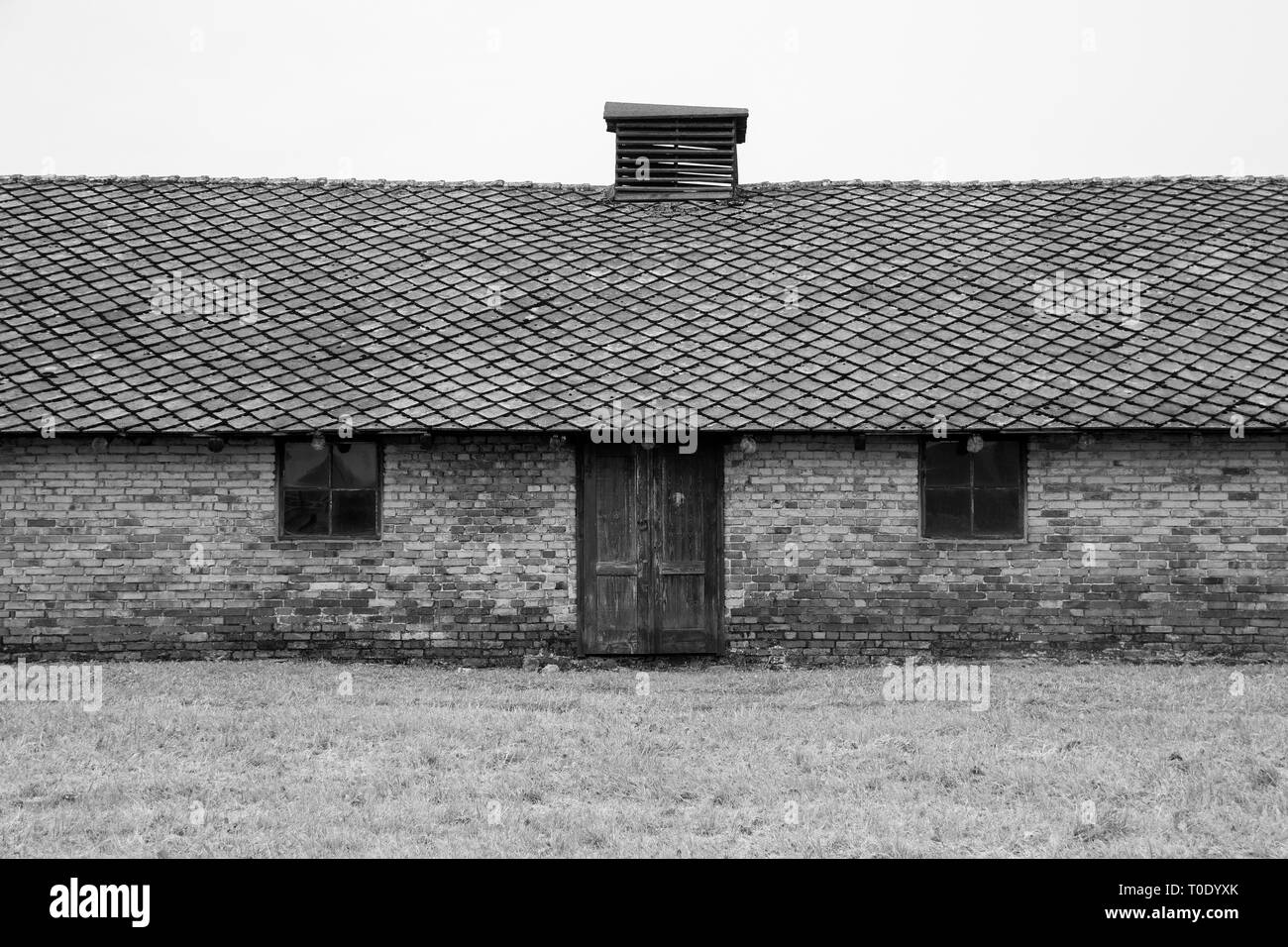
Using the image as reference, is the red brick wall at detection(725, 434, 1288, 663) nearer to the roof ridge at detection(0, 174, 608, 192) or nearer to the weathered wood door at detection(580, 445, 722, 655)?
the weathered wood door at detection(580, 445, 722, 655)

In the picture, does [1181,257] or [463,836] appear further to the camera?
[1181,257]

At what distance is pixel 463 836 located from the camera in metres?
5.77

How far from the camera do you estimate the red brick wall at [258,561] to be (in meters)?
11.3

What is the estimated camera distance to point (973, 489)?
37.8ft

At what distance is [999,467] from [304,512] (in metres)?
6.90

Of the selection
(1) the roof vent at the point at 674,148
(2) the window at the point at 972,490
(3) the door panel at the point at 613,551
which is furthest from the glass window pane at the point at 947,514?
(1) the roof vent at the point at 674,148

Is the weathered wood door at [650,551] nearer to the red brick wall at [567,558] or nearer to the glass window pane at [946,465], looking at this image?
the red brick wall at [567,558]

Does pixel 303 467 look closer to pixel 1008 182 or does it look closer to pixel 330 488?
pixel 330 488

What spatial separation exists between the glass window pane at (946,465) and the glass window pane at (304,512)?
6.00 meters

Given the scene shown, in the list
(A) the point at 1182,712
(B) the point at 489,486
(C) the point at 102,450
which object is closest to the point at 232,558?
(C) the point at 102,450

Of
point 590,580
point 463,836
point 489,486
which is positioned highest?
point 489,486

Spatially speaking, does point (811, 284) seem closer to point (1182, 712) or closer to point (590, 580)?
point (590, 580)

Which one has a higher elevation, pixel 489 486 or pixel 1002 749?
pixel 489 486

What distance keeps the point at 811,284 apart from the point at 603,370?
2845 millimetres
